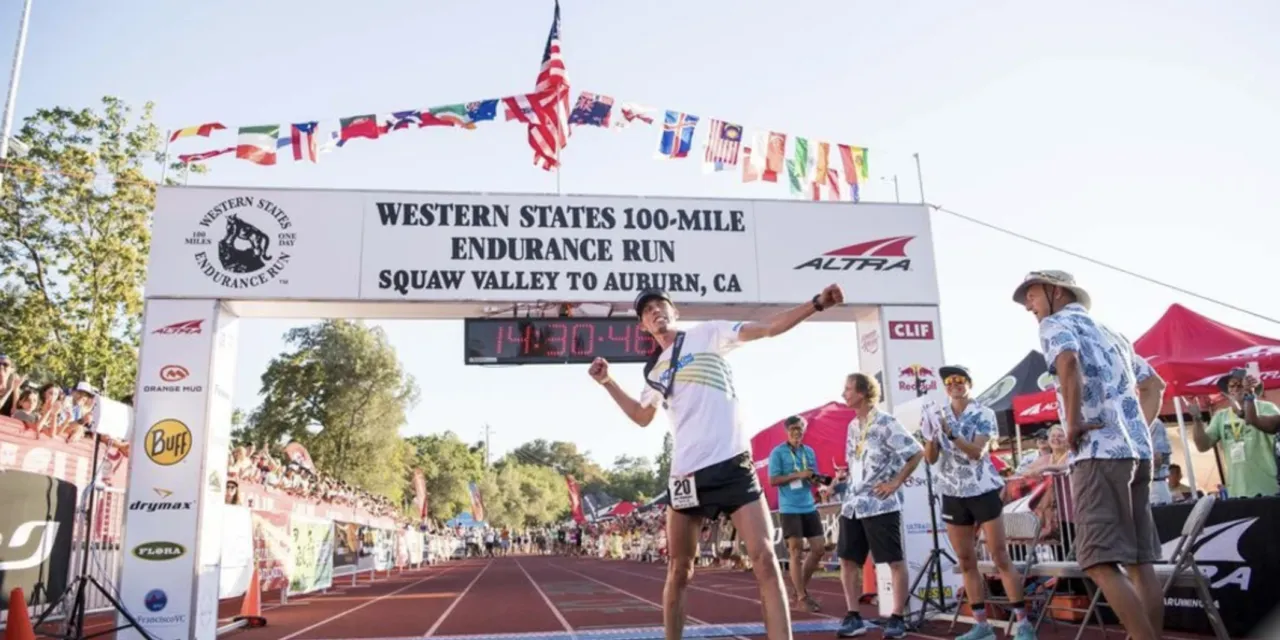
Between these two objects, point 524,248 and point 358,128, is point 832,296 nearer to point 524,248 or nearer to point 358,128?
point 524,248

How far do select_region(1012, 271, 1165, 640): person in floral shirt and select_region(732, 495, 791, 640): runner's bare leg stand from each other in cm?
140

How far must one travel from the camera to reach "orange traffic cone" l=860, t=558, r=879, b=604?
1105 cm

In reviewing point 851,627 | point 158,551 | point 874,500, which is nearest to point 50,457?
point 158,551

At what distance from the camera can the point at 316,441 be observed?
39562 mm

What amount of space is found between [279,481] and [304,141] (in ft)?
29.0

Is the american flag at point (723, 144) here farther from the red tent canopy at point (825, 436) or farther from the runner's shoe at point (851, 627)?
the red tent canopy at point (825, 436)

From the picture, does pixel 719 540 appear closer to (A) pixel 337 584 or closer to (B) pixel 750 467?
(A) pixel 337 584

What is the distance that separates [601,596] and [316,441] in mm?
30237

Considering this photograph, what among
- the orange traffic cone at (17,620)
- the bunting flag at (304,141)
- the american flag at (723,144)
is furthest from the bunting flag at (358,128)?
the orange traffic cone at (17,620)

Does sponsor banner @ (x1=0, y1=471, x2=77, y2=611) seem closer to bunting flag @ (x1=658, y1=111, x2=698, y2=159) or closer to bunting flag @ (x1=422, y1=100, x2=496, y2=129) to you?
bunting flag @ (x1=422, y1=100, x2=496, y2=129)

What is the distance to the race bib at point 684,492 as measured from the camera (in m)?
4.15

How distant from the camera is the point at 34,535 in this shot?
8.70 m

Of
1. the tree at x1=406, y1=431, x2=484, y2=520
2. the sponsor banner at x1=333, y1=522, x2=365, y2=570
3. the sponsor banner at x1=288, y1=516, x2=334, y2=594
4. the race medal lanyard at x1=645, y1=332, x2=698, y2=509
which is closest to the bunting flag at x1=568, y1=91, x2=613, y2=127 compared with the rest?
the race medal lanyard at x1=645, y1=332, x2=698, y2=509

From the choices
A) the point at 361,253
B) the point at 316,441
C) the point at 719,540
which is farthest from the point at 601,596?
the point at 316,441
